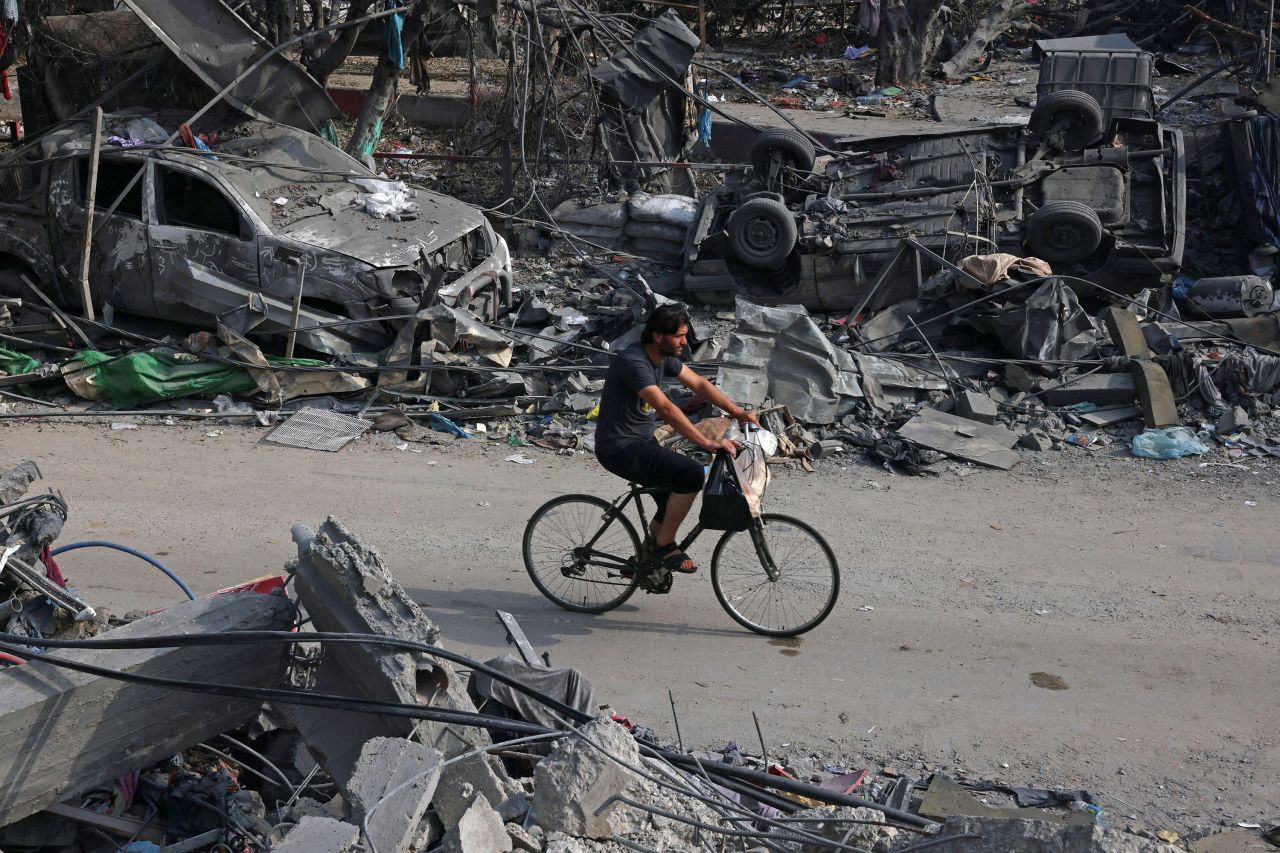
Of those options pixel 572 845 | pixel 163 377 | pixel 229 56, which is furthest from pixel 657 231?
pixel 572 845

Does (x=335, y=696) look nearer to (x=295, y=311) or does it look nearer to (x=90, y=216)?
(x=295, y=311)

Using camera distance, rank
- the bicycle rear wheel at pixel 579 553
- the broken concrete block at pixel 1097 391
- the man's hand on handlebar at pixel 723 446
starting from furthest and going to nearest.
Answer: the broken concrete block at pixel 1097 391
the bicycle rear wheel at pixel 579 553
the man's hand on handlebar at pixel 723 446

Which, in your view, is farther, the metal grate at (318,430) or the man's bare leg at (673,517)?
the metal grate at (318,430)

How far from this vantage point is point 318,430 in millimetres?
9383

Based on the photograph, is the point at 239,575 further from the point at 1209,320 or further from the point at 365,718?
the point at 1209,320

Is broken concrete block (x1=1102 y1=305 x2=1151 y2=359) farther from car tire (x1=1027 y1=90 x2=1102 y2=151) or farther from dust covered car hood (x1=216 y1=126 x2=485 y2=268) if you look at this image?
dust covered car hood (x1=216 y1=126 x2=485 y2=268)

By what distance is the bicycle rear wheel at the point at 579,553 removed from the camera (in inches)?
258

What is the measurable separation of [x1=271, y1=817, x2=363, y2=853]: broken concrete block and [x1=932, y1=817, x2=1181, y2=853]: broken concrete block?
1835mm

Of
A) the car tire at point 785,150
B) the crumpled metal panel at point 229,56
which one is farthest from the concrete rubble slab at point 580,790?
the crumpled metal panel at point 229,56

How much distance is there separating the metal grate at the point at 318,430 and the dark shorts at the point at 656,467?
3.63 m

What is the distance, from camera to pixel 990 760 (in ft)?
17.2

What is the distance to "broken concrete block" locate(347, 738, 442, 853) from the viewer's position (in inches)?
147

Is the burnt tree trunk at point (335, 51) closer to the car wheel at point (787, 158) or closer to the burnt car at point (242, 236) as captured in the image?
the burnt car at point (242, 236)

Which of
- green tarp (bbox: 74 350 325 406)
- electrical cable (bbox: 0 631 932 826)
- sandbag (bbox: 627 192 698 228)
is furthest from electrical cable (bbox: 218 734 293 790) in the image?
sandbag (bbox: 627 192 698 228)
